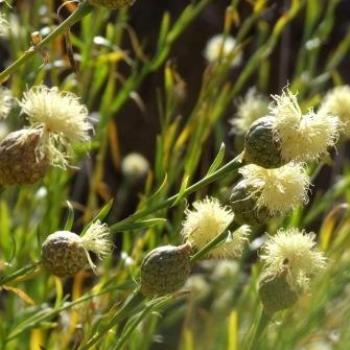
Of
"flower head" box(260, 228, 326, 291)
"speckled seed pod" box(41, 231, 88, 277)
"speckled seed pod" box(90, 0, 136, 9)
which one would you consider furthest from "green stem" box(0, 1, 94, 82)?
"flower head" box(260, 228, 326, 291)

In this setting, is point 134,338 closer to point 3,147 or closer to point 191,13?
point 3,147

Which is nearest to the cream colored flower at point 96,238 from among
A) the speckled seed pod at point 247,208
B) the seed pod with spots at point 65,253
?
the seed pod with spots at point 65,253

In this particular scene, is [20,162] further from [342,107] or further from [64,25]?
[342,107]

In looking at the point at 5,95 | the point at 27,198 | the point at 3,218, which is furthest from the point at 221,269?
the point at 5,95

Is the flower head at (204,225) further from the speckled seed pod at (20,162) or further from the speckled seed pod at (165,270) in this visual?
the speckled seed pod at (20,162)

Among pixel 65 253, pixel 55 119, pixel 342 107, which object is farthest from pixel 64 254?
pixel 342 107

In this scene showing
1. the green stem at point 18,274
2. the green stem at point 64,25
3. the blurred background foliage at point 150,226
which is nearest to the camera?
the green stem at point 64,25

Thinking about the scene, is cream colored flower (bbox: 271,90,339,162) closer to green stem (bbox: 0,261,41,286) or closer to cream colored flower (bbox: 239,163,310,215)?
cream colored flower (bbox: 239,163,310,215)
